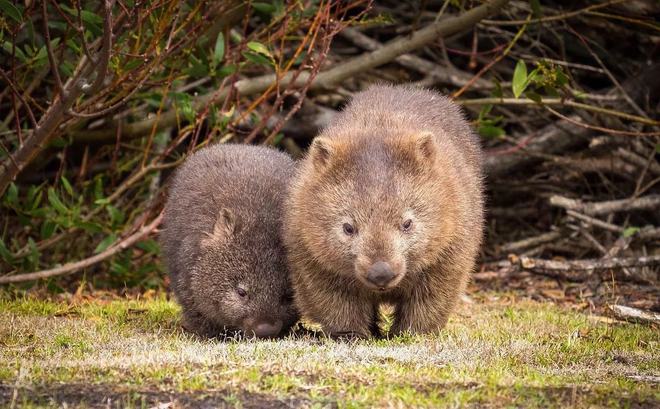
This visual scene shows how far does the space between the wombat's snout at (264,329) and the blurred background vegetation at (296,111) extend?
6.63 feet

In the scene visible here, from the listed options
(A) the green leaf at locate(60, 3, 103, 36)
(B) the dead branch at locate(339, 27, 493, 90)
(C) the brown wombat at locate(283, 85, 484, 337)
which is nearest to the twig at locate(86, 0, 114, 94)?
(A) the green leaf at locate(60, 3, 103, 36)

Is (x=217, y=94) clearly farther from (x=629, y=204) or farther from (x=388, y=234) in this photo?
(x=629, y=204)

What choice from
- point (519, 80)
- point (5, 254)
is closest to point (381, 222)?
point (519, 80)

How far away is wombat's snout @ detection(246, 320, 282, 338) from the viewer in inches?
261

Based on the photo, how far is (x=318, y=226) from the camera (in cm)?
617

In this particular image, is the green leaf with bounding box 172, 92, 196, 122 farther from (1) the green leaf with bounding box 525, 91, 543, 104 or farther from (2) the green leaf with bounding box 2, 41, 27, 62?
(1) the green leaf with bounding box 525, 91, 543, 104

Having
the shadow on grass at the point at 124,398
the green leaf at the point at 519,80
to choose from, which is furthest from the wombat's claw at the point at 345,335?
the green leaf at the point at 519,80

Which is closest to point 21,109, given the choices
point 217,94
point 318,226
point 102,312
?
point 217,94

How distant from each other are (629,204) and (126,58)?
208 inches

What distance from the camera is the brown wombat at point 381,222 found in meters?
5.91

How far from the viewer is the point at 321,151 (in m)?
6.30

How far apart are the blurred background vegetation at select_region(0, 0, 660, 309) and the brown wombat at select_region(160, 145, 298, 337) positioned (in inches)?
37.2

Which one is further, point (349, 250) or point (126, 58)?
point (126, 58)

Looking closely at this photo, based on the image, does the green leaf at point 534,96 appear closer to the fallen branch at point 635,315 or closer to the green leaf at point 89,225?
the fallen branch at point 635,315
